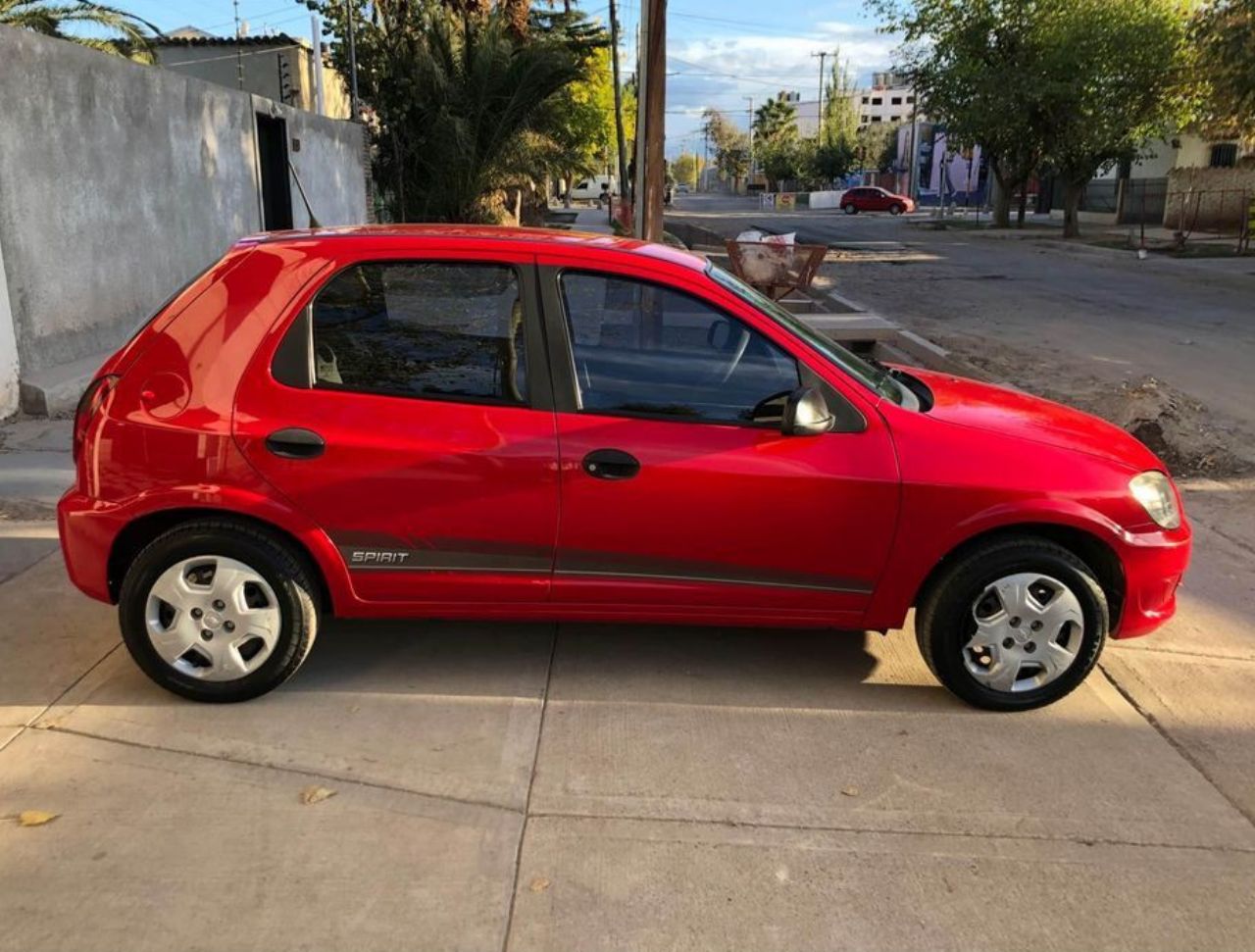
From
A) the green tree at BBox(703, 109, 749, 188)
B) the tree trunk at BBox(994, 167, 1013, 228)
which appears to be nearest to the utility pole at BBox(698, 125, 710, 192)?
the green tree at BBox(703, 109, 749, 188)

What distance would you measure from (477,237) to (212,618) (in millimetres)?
1679

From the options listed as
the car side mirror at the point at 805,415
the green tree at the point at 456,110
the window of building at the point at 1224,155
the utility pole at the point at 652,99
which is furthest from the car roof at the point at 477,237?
the window of building at the point at 1224,155

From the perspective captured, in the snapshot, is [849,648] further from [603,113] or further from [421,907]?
[603,113]

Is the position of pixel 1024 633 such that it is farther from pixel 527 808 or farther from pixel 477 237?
pixel 477 237

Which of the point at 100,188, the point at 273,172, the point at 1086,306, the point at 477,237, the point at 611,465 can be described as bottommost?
the point at 1086,306

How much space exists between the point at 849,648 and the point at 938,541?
887mm

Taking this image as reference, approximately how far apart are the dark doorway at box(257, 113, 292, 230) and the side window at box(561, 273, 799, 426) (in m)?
10.2

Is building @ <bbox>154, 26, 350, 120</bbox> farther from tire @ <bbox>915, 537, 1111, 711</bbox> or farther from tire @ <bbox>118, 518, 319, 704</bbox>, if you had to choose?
tire @ <bbox>915, 537, 1111, 711</bbox>

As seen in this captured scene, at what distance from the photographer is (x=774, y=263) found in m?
13.1

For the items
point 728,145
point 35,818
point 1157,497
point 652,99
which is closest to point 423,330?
point 35,818

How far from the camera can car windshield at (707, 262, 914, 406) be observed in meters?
3.77

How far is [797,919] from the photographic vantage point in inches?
105

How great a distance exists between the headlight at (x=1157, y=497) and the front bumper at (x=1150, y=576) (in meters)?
0.05

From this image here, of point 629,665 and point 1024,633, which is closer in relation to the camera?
point 1024,633
